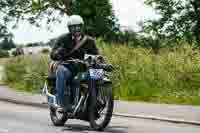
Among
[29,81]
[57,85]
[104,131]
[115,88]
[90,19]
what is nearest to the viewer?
[104,131]

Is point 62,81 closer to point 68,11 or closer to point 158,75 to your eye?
point 158,75

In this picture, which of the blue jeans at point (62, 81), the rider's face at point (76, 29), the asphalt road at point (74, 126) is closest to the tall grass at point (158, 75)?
the asphalt road at point (74, 126)

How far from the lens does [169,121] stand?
51.6ft

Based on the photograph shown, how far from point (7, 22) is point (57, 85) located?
151ft

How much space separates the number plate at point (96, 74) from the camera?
1339 centimetres

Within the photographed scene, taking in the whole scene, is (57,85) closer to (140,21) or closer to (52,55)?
(52,55)

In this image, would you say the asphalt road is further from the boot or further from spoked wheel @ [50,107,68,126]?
the boot

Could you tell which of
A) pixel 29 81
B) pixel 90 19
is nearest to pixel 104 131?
pixel 29 81

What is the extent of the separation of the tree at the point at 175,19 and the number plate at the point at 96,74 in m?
38.3

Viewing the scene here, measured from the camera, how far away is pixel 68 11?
5994 cm

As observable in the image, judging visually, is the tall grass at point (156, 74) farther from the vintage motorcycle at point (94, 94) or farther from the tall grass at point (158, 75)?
the vintage motorcycle at point (94, 94)

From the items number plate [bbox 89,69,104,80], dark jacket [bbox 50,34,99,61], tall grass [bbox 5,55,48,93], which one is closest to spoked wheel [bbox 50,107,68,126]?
dark jacket [bbox 50,34,99,61]

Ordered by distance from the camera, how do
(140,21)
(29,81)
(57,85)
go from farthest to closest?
(140,21) < (29,81) < (57,85)

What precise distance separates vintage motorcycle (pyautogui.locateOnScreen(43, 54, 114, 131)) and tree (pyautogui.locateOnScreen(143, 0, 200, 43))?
3791cm
